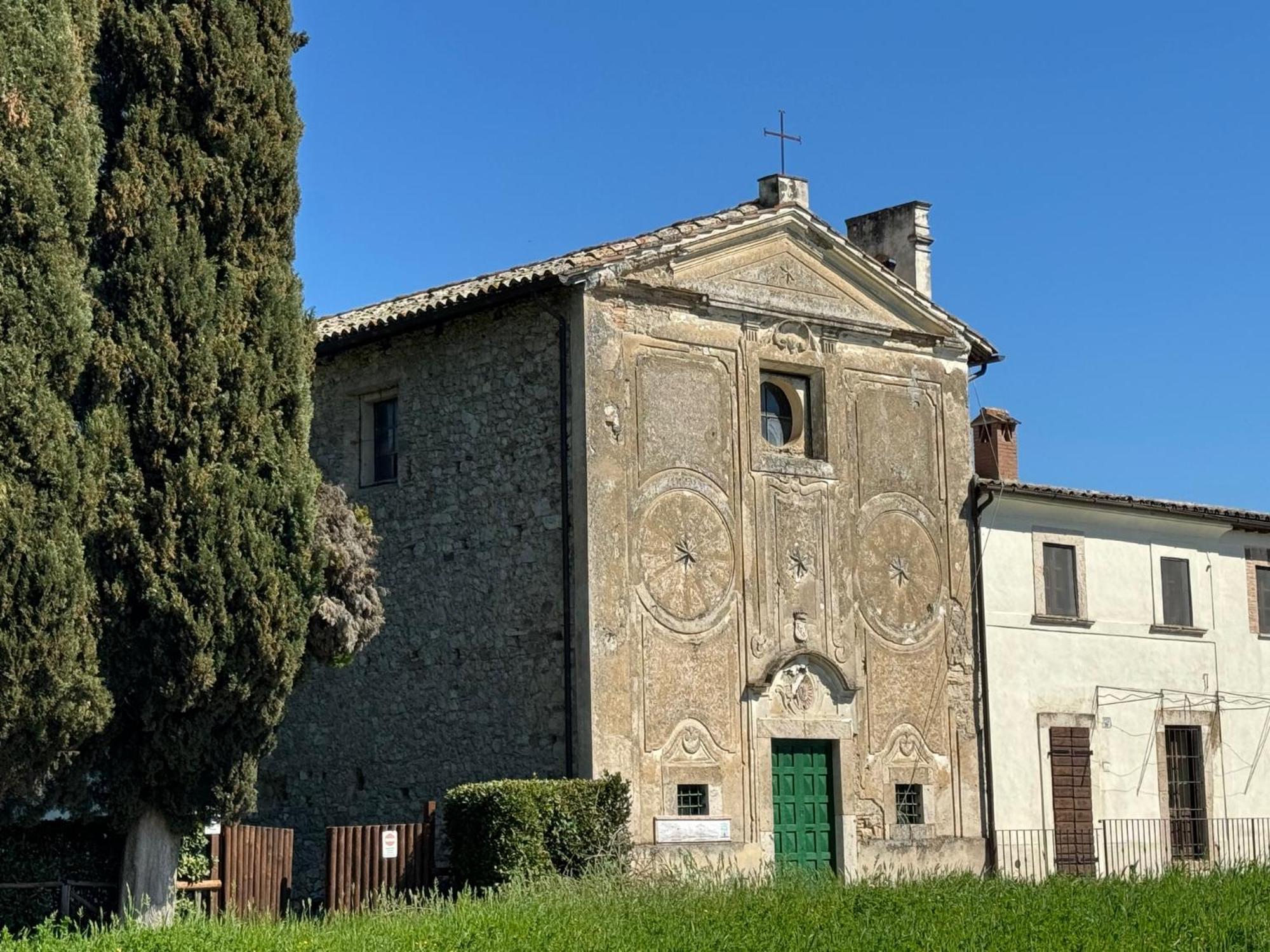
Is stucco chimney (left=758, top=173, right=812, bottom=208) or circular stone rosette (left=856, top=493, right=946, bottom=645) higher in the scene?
stucco chimney (left=758, top=173, right=812, bottom=208)

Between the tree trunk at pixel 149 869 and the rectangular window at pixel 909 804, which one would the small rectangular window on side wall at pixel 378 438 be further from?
the rectangular window at pixel 909 804

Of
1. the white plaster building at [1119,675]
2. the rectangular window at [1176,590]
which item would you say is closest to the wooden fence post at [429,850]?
the white plaster building at [1119,675]

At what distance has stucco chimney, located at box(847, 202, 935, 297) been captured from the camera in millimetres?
24391

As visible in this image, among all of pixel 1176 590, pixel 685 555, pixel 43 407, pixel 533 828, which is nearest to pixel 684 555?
pixel 685 555

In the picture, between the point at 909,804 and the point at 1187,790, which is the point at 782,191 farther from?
the point at 1187,790

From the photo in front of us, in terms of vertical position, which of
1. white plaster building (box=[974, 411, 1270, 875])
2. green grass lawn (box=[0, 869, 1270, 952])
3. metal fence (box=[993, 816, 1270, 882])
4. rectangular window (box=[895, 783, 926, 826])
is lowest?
green grass lawn (box=[0, 869, 1270, 952])

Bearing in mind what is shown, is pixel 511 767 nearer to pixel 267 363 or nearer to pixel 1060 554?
Answer: pixel 267 363

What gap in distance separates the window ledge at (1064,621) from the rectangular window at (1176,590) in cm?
169

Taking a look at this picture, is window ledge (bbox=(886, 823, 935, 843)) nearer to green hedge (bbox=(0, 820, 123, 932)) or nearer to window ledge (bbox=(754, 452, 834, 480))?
window ledge (bbox=(754, 452, 834, 480))

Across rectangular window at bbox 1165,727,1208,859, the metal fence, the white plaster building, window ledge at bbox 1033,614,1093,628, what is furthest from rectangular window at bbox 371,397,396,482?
rectangular window at bbox 1165,727,1208,859

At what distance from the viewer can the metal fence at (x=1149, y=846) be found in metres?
22.5

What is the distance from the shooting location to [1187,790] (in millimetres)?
25094

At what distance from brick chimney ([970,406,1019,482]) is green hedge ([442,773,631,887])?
9.13 meters

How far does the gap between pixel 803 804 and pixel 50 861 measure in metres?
8.43
